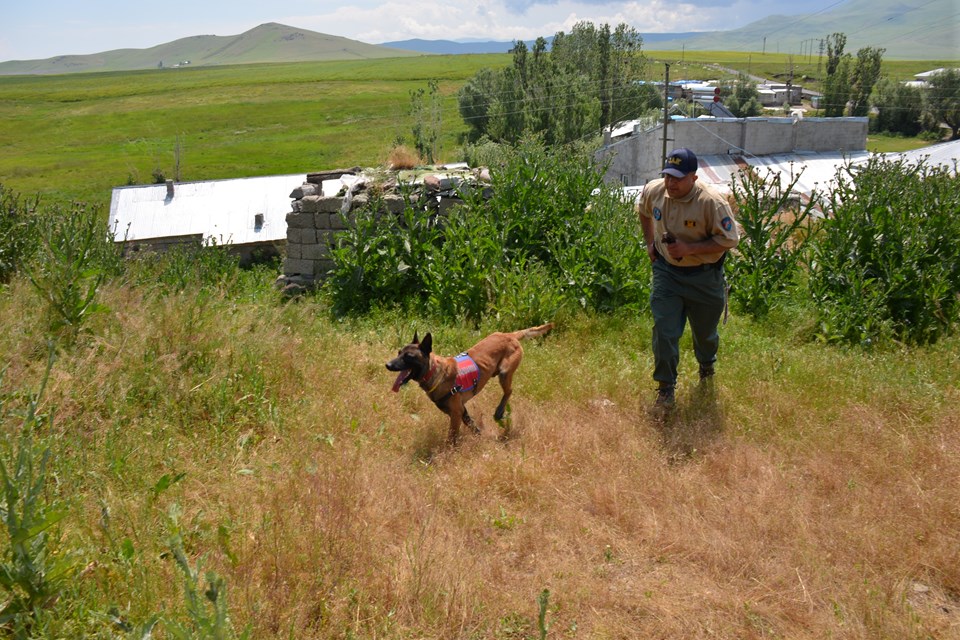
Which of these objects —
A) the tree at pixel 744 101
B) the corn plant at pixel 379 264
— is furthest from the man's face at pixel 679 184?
the tree at pixel 744 101

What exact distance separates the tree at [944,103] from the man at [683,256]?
77611 mm

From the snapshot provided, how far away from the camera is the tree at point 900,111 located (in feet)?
239

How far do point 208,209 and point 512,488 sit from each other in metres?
21.2

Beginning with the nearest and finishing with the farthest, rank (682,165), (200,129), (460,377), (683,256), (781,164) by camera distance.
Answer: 1. (460,377)
2. (682,165)
3. (683,256)
4. (781,164)
5. (200,129)

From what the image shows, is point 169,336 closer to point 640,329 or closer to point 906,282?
point 640,329

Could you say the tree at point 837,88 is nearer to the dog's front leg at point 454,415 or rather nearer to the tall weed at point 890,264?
the tall weed at point 890,264

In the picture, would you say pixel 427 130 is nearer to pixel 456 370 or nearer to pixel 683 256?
pixel 683 256

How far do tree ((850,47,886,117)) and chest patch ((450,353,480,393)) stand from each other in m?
86.4

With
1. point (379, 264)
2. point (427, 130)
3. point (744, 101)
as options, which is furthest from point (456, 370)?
point (744, 101)

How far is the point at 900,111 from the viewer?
73.4 metres

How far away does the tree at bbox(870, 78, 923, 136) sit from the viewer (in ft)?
239

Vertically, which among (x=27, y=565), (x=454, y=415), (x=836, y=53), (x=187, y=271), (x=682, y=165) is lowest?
(x=454, y=415)

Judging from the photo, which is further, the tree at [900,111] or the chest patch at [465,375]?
the tree at [900,111]

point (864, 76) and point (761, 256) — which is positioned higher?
point (864, 76)
